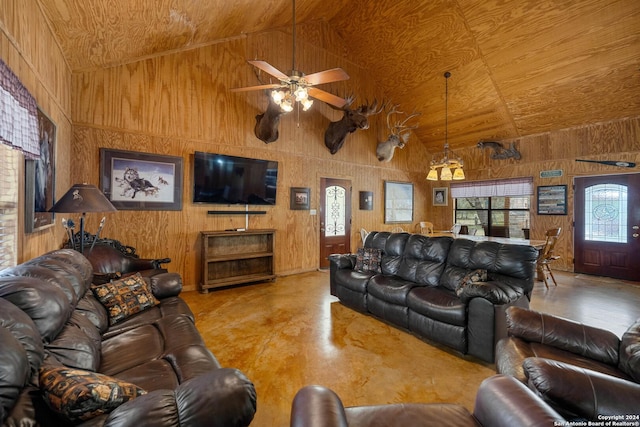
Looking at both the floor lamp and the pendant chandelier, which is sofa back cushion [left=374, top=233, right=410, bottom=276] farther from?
the floor lamp

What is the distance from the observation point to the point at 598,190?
18.3ft

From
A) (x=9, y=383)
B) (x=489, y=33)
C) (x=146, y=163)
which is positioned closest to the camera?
(x=9, y=383)

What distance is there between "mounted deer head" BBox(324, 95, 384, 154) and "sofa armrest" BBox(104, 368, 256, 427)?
15.4 feet

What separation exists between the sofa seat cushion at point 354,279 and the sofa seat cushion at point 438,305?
666 millimetres

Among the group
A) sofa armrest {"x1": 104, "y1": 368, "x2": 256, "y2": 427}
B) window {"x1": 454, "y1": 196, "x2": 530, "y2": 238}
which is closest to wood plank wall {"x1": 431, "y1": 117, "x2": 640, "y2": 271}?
window {"x1": 454, "y1": 196, "x2": 530, "y2": 238}

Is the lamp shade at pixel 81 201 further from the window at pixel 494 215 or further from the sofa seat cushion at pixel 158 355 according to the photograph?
the window at pixel 494 215

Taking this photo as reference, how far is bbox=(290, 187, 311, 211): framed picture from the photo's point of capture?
5.65 metres

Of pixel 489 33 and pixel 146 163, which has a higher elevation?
pixel 489 33

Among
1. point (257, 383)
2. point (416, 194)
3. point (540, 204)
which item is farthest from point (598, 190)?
point (257, 383)

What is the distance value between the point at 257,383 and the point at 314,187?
4.25 m

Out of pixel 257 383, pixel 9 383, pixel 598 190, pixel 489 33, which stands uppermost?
pixel 489 33

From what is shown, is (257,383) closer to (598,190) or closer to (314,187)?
(314,187)

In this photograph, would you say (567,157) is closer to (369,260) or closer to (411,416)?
(369,260)

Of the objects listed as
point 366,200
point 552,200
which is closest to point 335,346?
point 366,200
